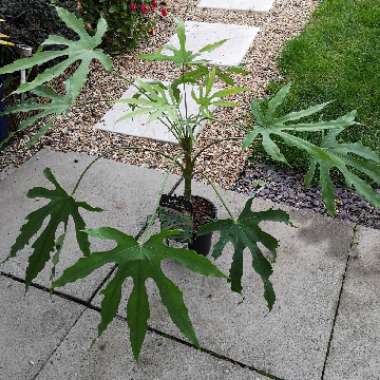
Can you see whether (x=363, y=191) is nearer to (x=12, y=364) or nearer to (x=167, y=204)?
(x=167, y=204)

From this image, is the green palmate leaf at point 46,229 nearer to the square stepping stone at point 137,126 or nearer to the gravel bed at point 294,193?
the gravel bed at point 294,193

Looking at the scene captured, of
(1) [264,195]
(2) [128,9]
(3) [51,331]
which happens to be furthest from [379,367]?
(2) [128,9]

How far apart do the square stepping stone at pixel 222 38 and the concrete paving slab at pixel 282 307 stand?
1.78 m

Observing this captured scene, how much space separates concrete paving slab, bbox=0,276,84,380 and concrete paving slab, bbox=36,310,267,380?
6cm

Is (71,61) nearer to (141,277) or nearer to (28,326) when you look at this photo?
(141,277)

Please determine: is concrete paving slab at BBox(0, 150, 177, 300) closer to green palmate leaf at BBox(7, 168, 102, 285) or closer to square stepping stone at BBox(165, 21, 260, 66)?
green palmate leaf at BBox(7, 168, 102, 285)

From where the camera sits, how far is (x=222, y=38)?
4.08 meters

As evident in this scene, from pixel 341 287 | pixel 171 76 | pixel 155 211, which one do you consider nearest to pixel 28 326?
pixel 155 211

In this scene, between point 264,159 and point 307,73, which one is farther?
point 307,73

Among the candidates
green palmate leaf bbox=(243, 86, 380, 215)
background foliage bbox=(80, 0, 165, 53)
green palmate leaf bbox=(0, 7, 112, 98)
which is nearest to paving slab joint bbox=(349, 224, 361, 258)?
green palmate leaf bbox=(243, 86, 380, 215)

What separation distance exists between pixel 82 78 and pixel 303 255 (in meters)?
1.35

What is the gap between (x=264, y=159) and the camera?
297 cm

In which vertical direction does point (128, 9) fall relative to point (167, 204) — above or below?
above

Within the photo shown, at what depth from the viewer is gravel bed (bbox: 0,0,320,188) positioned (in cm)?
303
